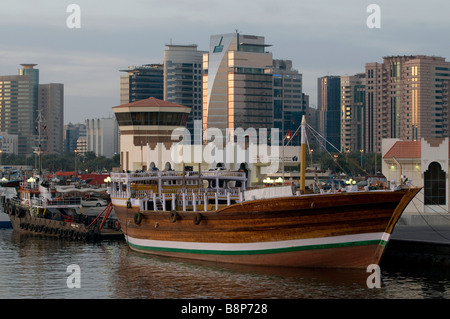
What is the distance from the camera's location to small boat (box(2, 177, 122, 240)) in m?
64.1

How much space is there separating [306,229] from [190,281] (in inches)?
276

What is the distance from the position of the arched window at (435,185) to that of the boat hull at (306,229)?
19.7 meters

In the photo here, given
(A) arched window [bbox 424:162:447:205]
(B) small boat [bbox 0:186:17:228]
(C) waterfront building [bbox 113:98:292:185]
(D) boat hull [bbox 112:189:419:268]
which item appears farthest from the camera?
(C) waterfront building [bbox 113:98:292:185]

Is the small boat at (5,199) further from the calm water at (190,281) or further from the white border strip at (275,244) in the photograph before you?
the white border strip at (275,244)

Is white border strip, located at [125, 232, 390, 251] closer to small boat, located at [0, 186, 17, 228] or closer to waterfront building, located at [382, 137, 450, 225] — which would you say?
waterfront building, located at [382, 137, 450, 225]

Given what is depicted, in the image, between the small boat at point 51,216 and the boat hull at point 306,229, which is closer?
the boat hull at point 306,229

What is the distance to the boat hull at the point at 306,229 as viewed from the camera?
42375mm

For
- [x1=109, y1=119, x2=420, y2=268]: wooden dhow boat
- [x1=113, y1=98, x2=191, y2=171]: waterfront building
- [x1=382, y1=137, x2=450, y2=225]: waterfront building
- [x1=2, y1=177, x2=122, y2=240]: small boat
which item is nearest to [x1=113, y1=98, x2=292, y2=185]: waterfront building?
[x1=113, y1=98, x2=191, y2=171]: waterfront building

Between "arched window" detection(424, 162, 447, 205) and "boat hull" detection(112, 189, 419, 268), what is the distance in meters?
19.7

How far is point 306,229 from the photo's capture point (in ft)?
142

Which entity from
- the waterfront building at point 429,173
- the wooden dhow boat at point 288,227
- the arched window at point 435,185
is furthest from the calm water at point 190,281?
the arched window at point 435,185
